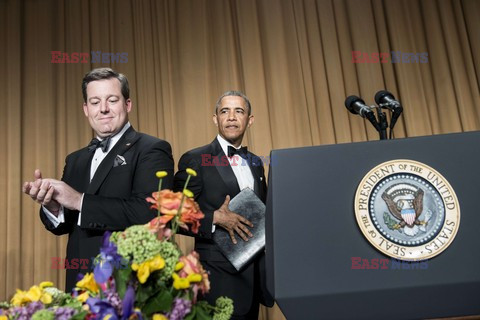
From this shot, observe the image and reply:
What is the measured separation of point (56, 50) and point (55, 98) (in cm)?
34

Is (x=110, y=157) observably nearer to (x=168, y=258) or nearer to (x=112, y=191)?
(x=112, y=191)

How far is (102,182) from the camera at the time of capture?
167 cm

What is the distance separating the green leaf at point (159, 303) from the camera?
0.78 metres

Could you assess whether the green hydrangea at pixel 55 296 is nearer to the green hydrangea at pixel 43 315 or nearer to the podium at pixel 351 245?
the green hydrangea at pixel 43 315

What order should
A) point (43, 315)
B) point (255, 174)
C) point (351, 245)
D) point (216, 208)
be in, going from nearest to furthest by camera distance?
point (43, 315) → point (351, 245) → point (216, 208) → point (255, 174)

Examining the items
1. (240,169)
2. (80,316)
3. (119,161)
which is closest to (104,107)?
(119,161)

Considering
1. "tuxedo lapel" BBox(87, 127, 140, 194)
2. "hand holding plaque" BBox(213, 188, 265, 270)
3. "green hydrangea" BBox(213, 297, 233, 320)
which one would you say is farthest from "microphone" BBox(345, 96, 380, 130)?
"green hydrangea" BBox(213, 297, 233, 320)

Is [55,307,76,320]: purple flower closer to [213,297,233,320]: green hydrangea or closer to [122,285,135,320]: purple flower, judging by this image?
[122,285,135,320]: purple flower

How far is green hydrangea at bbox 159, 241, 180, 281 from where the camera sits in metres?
0.79

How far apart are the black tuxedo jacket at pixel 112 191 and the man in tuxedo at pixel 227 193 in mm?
346

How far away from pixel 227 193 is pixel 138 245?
4.41 feet

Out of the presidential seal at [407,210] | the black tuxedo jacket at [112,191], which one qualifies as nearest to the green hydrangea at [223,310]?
the presidential seal at [407,210]

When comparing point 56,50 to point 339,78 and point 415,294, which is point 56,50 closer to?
point 339,78

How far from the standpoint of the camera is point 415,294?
1051mm
